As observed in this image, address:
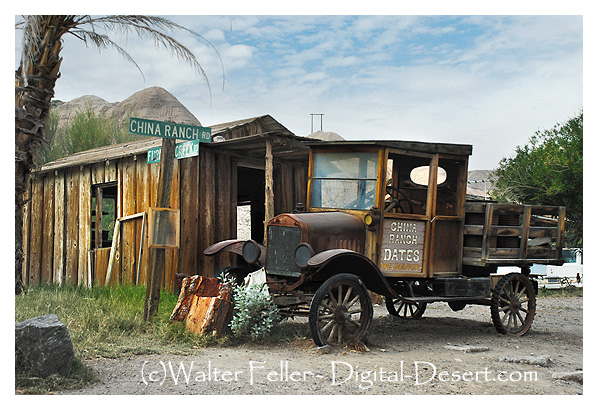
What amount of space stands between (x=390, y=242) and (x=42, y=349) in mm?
3991

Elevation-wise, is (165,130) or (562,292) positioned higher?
(165,130)

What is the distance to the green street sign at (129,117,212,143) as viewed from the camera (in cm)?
601

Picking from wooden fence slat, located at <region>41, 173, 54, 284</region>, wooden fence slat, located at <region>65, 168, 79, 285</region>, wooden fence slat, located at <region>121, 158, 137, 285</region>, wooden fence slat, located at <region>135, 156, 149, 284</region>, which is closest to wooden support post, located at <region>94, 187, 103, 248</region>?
wooden fence slat, located at <region>65, 168, 79, 285</region>

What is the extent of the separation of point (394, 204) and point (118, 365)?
391 cm

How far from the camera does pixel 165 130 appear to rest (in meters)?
6.34

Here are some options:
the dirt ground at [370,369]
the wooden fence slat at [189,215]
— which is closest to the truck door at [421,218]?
the dirt ground at [370,369]

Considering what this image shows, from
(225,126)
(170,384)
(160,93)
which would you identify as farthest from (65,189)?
(160,93)

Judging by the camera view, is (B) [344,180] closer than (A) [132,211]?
Yes

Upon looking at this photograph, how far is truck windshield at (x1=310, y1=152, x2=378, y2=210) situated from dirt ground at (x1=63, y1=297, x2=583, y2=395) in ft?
5.67

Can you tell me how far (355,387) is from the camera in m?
4.55

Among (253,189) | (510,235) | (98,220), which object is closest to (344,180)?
(510,235)

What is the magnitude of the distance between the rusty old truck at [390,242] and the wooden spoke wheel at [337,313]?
0.01 meters

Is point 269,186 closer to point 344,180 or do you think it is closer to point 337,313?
point 344,180

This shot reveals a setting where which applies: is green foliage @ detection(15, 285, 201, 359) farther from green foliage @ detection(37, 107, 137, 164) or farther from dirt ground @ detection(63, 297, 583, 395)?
green foliage @ detection(37, 107, 137, 164)
